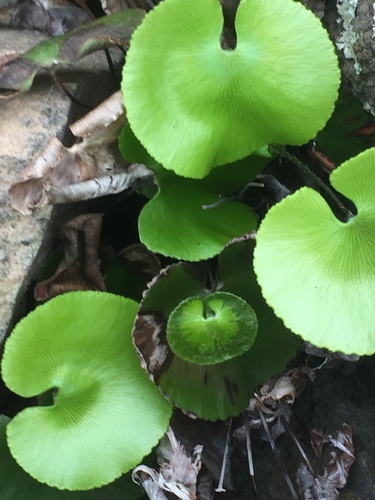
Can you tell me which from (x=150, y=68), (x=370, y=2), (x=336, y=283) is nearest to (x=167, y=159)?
(x=150, y=68)

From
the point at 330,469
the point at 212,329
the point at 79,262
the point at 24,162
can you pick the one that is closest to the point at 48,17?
the point at 24,162

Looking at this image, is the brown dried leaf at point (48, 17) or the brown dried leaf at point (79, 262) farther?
the brown dried leaf at point (48, 17)

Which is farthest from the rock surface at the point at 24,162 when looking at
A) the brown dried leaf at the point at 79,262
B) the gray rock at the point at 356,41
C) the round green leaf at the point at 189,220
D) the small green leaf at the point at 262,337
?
the gray rock at the point at 356,41

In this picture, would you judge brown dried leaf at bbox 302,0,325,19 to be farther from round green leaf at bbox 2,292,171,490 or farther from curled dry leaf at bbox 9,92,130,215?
round green leaf at bbox 2,292,171,490

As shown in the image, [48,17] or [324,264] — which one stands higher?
[324,264]

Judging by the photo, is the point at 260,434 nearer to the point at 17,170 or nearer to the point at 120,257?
the point at 120,257

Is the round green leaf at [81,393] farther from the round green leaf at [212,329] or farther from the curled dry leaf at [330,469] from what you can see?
the curled dry leaf at [330,469]

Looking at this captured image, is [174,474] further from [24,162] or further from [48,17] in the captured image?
[48,17]
